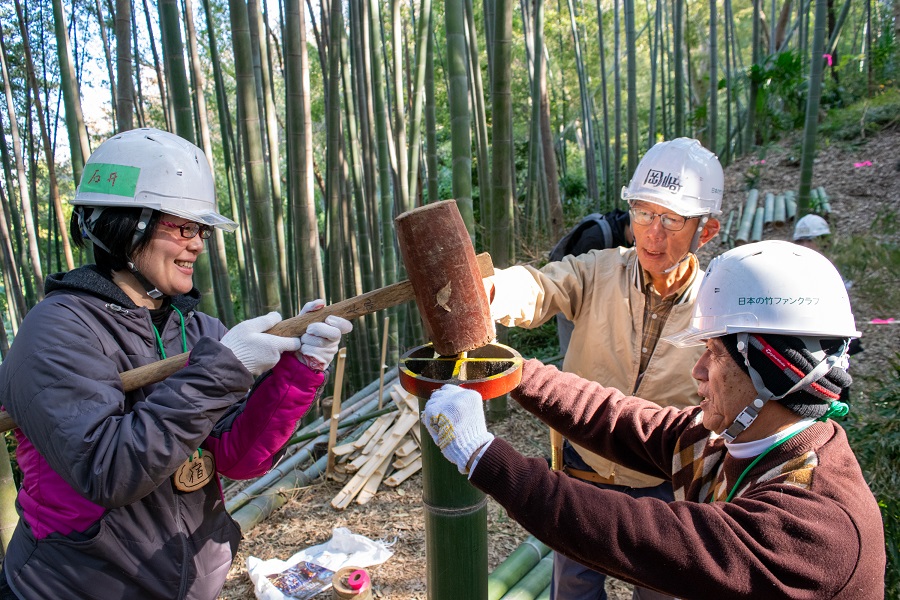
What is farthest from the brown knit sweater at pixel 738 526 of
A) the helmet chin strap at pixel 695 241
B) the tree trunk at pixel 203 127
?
the tree trunk at pixel 203 127

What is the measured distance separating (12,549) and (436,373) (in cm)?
117

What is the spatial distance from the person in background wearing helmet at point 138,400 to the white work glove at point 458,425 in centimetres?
45

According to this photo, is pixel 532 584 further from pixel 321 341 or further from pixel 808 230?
Result: pixel 808 230

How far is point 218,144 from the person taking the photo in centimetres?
1745

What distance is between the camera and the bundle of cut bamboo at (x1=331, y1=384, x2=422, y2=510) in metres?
4.04

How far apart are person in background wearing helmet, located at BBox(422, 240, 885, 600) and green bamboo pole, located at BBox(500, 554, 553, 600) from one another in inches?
60.6

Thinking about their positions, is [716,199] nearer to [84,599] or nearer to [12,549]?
[84,599]

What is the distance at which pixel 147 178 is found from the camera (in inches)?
61.6

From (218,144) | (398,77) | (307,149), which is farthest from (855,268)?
(218,144)

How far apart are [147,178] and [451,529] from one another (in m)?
1.30

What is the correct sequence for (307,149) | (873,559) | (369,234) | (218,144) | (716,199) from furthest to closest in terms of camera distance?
Result: (218,144) < (369,234) < (307,149) < (716,199) < (873,559)

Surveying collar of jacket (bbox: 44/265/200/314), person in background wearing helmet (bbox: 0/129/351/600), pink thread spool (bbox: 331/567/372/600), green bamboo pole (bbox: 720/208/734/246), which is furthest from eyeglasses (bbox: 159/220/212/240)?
green bamboo pole (bbox: 720/208/734/246)

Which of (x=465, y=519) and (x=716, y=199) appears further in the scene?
(x=716, y=199)

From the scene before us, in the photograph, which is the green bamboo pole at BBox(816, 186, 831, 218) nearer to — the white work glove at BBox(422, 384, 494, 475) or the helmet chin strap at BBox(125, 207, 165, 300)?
the white work glove at BBox(422, 384, 494, 475)
